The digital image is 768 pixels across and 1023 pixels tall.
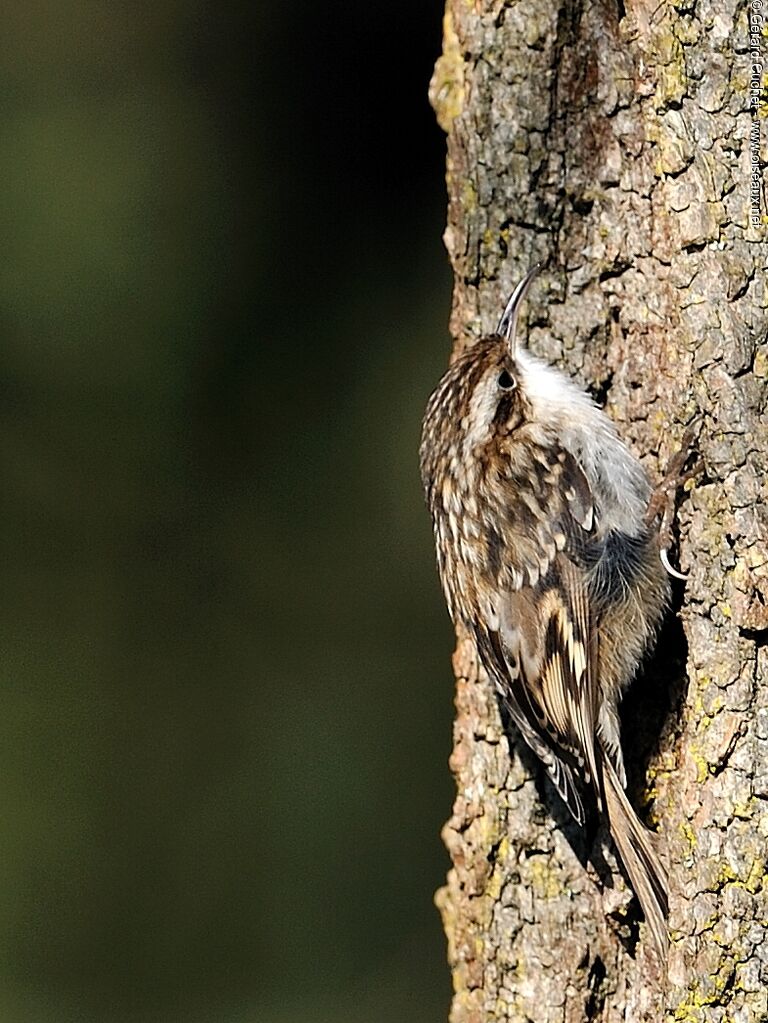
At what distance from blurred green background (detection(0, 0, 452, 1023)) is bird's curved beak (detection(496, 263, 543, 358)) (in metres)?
2.41

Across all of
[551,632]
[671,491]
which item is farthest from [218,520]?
[671,491]

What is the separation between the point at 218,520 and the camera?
5.35 m

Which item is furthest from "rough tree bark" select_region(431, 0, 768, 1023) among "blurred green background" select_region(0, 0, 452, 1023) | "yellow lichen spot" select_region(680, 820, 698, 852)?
"blurred green background" select_region(0, 0, 452, 1023)

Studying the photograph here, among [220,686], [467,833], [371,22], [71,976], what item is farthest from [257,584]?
[467,833]

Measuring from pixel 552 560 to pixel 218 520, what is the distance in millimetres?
2783

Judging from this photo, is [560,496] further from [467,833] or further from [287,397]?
[287,397]

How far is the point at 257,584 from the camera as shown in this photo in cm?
534

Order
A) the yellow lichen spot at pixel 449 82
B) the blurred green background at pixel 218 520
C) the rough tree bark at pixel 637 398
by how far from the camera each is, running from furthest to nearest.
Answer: the blurred green background at pixel 218 520 → the yellow lichen spot at pixel 449 82 → the rough tree bark at pixel 637 398

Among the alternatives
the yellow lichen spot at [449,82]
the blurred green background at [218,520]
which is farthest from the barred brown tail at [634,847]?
the blurred green background at [218,520]

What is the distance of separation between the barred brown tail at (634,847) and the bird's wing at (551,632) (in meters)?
0.05

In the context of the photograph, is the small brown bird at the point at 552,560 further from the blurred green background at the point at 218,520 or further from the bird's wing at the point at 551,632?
the blurred green background at the point at 218,520

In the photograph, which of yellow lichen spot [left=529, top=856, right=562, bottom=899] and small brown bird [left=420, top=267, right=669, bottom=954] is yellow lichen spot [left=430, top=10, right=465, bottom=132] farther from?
yellow lichen spot [left=529, top=856, right=562, bottom=899]

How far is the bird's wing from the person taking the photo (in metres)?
2.60

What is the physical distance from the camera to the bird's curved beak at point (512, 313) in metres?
2.71
